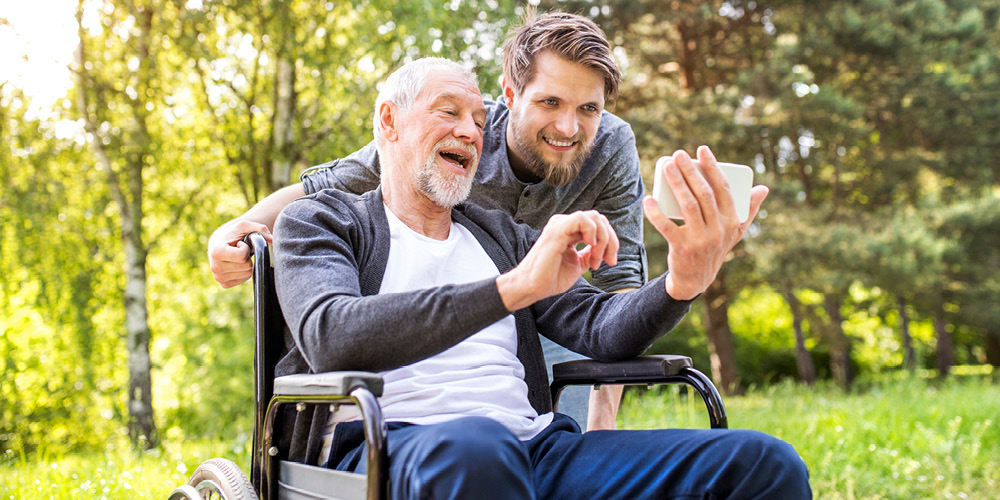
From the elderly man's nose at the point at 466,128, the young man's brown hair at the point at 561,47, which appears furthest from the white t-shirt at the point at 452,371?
the young man's brown hair at the point at 561,47

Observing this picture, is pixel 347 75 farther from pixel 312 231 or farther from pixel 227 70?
pixel 312 231

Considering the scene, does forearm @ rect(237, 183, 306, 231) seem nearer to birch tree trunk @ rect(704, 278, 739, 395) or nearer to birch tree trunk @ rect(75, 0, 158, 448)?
birch tree trunk @ rect(75, 0, 158, 448)

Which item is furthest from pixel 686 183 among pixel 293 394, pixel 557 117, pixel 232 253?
pixel 232 253

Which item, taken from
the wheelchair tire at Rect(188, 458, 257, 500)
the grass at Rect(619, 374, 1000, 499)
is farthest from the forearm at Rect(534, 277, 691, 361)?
the grass at Rect(619, 374, 1000, 499)

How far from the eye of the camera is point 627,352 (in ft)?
5.37

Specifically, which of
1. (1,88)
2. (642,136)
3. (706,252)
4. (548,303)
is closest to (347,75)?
(1,88)

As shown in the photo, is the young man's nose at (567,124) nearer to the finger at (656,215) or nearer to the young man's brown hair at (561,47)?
the young man's brown hair at (561,47)

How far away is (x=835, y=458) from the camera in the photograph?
3834 millimetres

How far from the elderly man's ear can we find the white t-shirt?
7.6 inches

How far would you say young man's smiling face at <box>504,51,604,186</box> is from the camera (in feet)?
6.98

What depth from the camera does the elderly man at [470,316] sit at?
4.09 ft

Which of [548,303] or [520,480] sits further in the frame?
[548,303]

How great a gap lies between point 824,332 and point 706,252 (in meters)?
13.5

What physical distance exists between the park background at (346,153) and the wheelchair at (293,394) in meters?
1.28
